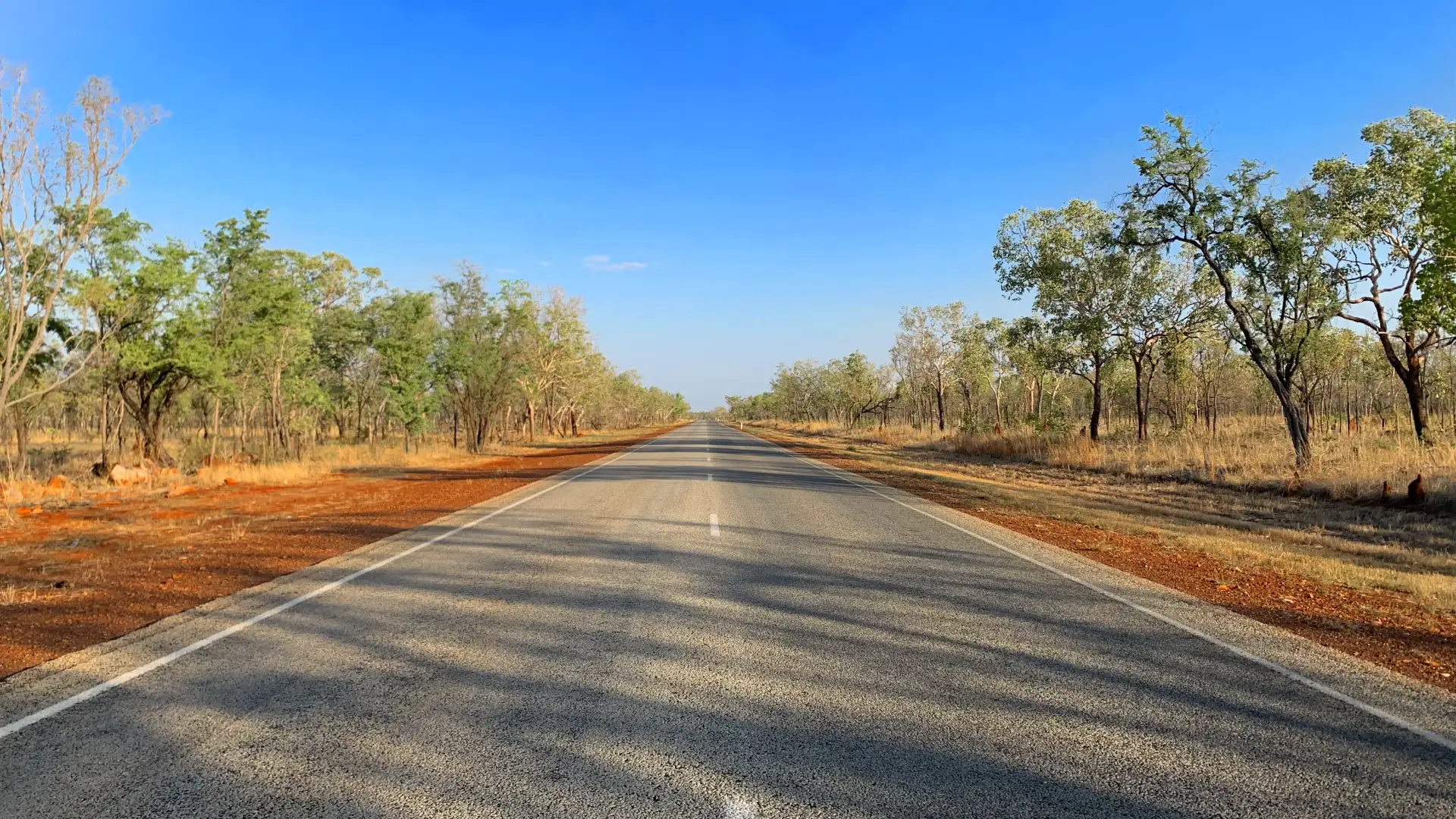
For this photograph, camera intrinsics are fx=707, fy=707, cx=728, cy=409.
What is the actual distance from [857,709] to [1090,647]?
2.39 metres

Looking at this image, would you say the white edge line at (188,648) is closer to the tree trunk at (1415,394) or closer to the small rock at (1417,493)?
the small rock at (1417,493)

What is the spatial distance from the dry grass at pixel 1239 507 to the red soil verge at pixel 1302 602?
420mm

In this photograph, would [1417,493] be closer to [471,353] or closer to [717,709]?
[717,709]

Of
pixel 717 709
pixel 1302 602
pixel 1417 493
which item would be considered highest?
pixel 1417 493

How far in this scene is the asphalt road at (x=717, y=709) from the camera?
10.7ft

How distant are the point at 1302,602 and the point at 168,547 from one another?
14.7m

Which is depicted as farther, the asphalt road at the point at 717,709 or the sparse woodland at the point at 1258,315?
the sparse woodland at the point at 1258,315

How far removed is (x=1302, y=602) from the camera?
7574 millimetres

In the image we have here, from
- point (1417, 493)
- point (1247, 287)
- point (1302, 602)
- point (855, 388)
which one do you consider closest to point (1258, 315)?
point (1247, 287)

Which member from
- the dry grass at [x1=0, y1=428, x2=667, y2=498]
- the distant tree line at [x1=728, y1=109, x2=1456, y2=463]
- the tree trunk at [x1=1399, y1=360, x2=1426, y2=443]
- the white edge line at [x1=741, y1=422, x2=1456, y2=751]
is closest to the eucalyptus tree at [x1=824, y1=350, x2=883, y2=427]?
the distant tree line at [x1=728, y1=109, x2=1456, y2=463]

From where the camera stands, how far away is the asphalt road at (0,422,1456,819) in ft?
10.7

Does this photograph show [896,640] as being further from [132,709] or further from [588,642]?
[132,709]

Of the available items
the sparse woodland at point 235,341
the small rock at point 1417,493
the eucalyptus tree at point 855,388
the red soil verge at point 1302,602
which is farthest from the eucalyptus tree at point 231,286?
the eucalyptus tree at point 855,388

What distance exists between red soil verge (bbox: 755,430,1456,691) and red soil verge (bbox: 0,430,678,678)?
10.4 m
